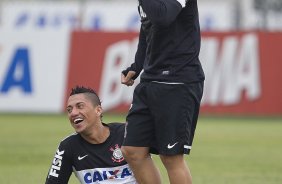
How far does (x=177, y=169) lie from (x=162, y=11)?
125 centimetres

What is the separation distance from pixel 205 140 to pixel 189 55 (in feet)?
31.3

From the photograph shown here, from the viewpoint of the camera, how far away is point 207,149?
1577 cm

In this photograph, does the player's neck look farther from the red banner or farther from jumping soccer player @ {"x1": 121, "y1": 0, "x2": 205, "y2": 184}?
the red banner

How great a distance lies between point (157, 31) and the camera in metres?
7.70

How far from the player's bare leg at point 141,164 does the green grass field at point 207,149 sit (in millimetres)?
3329

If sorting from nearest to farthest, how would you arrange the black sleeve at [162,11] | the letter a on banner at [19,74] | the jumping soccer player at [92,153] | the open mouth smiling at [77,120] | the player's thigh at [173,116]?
the black sleeve at [162,11]
the player's thigh at [173,116]
the open mouth smiling at [77,120]
the jumping soccer player at [92,153]
the letter a on banner at [19,74]

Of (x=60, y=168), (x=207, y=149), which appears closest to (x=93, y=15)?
(x=207, y=149)

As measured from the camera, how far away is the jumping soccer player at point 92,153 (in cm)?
830

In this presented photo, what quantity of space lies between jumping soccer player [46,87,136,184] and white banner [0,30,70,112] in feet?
45.9

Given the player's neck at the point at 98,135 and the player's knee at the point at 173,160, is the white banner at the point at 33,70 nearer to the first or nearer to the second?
the player's neck at the point at 98,135

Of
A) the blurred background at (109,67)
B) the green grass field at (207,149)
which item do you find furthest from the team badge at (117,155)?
the blurred background at (109,67)

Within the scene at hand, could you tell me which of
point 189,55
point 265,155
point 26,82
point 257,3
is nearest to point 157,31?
point 189,55

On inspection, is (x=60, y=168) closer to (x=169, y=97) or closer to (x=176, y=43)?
(x=169, y=97)

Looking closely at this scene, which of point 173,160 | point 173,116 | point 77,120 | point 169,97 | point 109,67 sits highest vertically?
point 169,97
